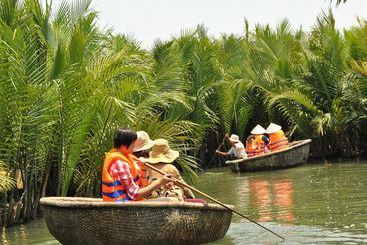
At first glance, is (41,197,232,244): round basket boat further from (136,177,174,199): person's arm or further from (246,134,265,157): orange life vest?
(246,134,265,157): orange life vest

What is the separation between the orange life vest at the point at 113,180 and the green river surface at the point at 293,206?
4.97ft

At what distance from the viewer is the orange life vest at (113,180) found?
8.91 metres

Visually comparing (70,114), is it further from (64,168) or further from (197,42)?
(197,42)

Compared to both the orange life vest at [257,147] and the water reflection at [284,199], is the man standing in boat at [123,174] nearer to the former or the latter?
the water reflection at [284,199]

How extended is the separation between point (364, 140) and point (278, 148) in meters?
3.31

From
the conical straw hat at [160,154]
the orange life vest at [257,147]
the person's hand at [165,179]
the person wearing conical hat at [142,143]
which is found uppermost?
the orange life vest at [257,147]

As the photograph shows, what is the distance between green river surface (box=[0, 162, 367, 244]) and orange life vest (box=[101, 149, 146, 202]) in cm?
152

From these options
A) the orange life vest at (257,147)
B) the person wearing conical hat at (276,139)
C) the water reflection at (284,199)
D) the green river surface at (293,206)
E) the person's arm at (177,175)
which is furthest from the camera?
the orange life vest at (257,147)

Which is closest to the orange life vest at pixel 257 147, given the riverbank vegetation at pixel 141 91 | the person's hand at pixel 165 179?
the riverbank vegetation at pixel 141 91

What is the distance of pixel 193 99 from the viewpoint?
2253 cm

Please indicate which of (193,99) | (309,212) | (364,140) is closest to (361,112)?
(364,140)

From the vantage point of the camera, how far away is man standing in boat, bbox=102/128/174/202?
887 centimetres

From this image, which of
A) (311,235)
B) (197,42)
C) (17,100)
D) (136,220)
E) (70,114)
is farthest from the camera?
(197,42)

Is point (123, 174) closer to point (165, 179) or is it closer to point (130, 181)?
point (130, 181)
